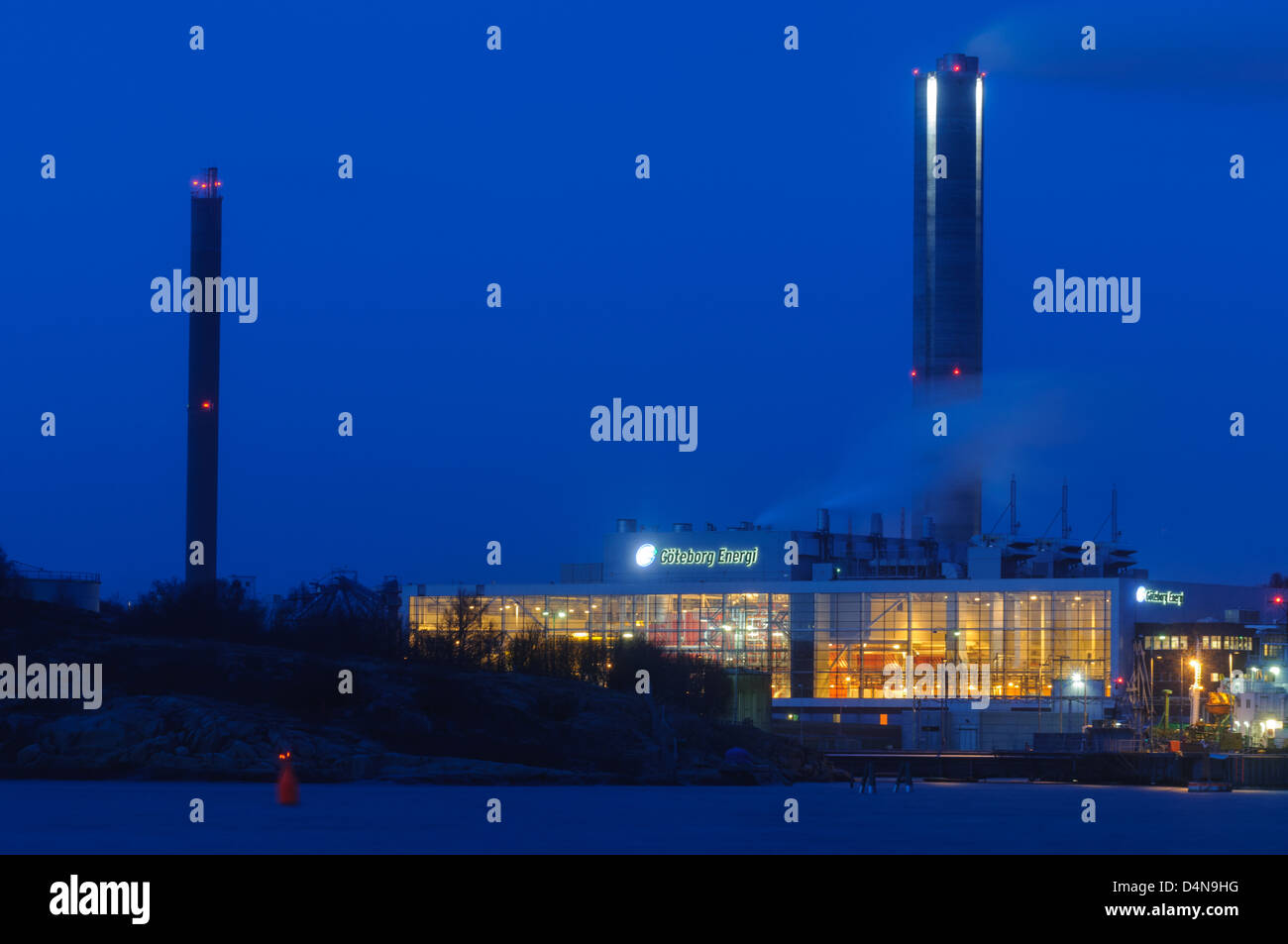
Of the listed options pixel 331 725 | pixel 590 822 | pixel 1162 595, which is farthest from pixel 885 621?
pixel 590 822

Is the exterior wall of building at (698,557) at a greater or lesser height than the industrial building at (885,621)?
greater

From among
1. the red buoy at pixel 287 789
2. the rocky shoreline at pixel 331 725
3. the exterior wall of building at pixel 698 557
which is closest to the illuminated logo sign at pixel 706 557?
the exterior wall of building at pixel 698 557

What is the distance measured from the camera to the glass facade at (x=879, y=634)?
169 metres

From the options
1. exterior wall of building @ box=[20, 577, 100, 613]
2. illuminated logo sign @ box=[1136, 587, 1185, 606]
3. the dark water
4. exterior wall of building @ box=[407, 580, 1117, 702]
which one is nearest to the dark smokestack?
exterior wall of building @ box=[20, 577, 100, 613]

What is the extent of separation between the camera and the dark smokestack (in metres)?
149

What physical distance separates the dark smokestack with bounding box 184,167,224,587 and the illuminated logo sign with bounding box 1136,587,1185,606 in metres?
76.1

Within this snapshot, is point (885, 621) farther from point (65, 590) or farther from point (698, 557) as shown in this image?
point (65, 590)

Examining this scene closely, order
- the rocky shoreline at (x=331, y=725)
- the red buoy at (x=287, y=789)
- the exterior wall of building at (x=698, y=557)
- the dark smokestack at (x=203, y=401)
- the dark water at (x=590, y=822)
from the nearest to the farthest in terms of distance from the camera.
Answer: the dark water at (x=590, y=822), the red buoy at (x=287, y=789), the rocky shoreline at (x=331, y=725), the dark smokestack at (x=203, y=401), the exterior wall of building at (x=698, y=557)

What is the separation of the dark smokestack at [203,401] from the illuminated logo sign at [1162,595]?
76.1 m

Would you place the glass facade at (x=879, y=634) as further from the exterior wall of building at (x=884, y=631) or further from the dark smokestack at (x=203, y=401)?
the dark smokestack at (x=203, y=401)
